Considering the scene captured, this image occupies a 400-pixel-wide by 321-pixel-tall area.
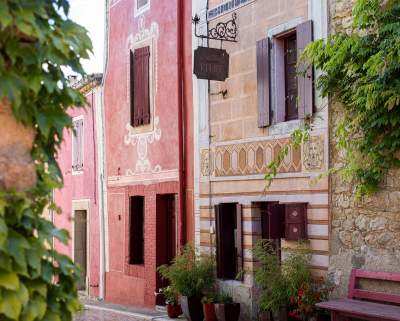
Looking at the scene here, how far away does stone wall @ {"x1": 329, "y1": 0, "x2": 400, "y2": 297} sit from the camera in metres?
9.23

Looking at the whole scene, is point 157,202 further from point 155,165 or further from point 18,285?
point 18,285

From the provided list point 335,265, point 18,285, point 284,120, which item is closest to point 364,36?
point 284,120

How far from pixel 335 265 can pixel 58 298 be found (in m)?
7.24

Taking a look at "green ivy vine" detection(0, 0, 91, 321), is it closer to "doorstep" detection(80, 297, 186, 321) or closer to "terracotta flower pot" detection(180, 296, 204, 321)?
"terracotta flower pot" detection(180, 296, 204, 321)

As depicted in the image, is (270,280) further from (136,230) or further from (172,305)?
(136,230)

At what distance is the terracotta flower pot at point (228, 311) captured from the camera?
11.5 m

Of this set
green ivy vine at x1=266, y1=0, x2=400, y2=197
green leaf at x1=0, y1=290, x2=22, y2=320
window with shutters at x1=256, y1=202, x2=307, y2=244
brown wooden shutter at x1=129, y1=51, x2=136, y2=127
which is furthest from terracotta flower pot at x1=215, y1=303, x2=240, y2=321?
green leaf at x1=0, y1=290, x2=22, y2=320

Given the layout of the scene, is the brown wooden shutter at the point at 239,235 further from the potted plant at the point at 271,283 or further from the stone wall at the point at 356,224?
the stone wall at the point at 356,224

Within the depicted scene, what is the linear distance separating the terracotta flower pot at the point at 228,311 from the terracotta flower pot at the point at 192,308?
63 cm

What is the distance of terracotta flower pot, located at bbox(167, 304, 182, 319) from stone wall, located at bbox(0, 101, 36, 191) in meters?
10.1

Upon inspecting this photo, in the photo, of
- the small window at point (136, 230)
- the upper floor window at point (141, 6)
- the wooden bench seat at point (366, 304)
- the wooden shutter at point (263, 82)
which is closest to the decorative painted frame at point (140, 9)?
the upper floor window at point (141, 6)

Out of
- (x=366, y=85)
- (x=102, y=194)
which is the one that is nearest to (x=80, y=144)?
(x=102, y=194)

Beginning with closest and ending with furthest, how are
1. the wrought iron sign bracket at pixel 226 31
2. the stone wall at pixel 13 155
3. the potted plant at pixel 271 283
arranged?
the stone wall at pixel 13 155
the potted plant at pixel 271 283
the wrought iron sign bracket at pixel 226 31

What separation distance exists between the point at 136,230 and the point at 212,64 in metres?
5.17
